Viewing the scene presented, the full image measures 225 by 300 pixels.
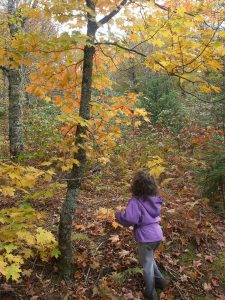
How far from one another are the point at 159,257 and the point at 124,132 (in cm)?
878

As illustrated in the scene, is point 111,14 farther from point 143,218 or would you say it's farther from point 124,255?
point 124,255

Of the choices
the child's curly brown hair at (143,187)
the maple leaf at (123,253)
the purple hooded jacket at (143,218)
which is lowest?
the maple leaf at (123,253)

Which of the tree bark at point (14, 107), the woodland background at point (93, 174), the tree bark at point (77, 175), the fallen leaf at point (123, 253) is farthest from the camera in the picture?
the tree bark at point (14, 107)

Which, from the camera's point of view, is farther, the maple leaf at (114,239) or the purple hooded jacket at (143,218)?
the maple leaf at (114,239)

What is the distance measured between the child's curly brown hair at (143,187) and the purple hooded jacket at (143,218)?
59mm

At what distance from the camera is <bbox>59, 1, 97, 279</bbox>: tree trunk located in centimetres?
455

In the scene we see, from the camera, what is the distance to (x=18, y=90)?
959cm

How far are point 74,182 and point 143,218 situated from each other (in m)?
1.15

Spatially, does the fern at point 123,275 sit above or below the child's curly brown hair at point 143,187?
below

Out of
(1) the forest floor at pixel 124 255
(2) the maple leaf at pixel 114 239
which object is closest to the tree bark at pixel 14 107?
(1) the forest floor at pixel 124 255

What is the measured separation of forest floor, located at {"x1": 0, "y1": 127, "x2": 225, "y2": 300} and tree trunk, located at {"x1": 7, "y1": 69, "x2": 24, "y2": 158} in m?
2.98

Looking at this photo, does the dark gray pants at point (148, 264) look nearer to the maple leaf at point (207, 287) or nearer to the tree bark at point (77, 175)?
the maple leaf at point (207, 287)

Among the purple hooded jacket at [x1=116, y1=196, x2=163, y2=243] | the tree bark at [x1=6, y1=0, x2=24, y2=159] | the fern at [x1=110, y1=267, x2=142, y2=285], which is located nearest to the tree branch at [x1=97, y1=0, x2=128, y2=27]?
the purple hooded jacket at [x1=116, y1=196, x2=163, y2=243]

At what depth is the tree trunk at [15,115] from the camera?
9523mm
